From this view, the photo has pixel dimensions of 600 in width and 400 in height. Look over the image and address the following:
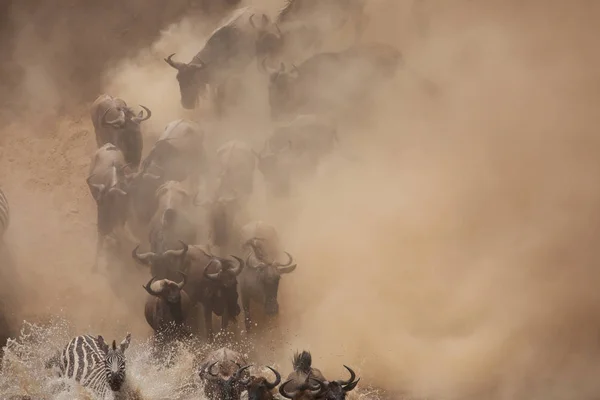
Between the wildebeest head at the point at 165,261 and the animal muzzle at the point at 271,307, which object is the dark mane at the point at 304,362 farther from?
the wildebeest head at the point at 165,261

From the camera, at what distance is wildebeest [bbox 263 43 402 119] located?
41.4 ft

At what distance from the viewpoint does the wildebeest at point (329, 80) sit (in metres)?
12.6

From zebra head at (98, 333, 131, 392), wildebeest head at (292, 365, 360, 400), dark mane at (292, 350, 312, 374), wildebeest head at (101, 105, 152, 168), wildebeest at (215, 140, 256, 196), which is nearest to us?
wildebeest head at (292, 365, 360, 400)

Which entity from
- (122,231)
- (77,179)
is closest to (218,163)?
(122,231)

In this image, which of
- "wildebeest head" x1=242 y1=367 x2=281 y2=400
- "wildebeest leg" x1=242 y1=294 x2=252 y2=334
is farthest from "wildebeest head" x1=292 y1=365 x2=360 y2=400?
"wildebeest leg" x1=242 y1=294 x2=252 y2=334

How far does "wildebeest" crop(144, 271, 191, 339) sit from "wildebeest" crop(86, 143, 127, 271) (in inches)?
75.6

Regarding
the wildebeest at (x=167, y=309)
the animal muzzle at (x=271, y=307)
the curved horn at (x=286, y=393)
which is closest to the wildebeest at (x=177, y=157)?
the wildebeest at (x=167, y=309)

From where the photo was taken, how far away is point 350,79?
507 inches

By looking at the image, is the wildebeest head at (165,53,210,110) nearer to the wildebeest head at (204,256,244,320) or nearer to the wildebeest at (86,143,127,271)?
the wildebeest at (86,143,127,271)

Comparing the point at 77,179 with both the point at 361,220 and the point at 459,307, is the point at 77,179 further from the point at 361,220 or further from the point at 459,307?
the point at 459,307

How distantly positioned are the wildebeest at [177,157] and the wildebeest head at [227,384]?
393cm

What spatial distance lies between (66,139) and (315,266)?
19.2 feet

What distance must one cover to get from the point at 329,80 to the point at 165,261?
4974mm

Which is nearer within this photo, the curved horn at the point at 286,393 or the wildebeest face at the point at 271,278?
the curved horn at the point at 286,393
